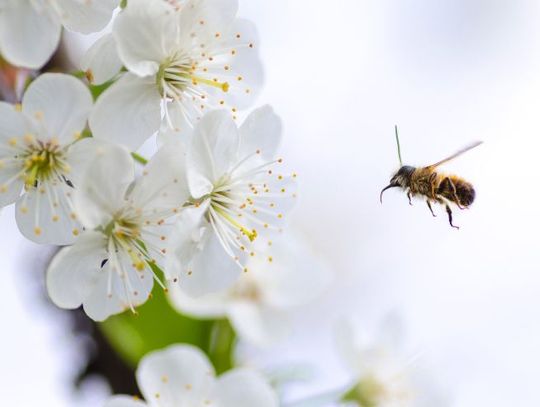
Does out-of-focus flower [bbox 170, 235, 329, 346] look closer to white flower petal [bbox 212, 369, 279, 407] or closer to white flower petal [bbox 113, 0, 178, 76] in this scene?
white flower petal [bbox 212, 369, 279, 407]

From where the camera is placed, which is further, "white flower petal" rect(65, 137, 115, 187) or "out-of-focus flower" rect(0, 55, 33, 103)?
"out-of-focus flower" rect(0, 55, 33, 103)

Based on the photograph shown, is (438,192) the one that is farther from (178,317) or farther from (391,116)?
(391,116)

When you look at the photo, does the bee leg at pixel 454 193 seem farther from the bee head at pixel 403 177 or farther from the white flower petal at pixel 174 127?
the white flower petal at pixel 174 127

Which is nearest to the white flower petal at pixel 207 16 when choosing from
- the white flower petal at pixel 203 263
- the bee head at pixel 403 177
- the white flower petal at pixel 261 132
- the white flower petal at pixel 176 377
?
the white flower petal at pixel 261 132

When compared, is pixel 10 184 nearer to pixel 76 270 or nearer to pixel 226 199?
pixel 76 270

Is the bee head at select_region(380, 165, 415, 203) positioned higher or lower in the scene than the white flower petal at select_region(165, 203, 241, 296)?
higher

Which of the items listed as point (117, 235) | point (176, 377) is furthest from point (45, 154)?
point (176, 377)

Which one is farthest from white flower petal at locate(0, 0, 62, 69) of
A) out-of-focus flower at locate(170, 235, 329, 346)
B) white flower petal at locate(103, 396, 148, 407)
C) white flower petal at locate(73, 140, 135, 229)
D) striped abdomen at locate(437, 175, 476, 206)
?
out-of-focus flower at locate(170, 235, 329, 346)
